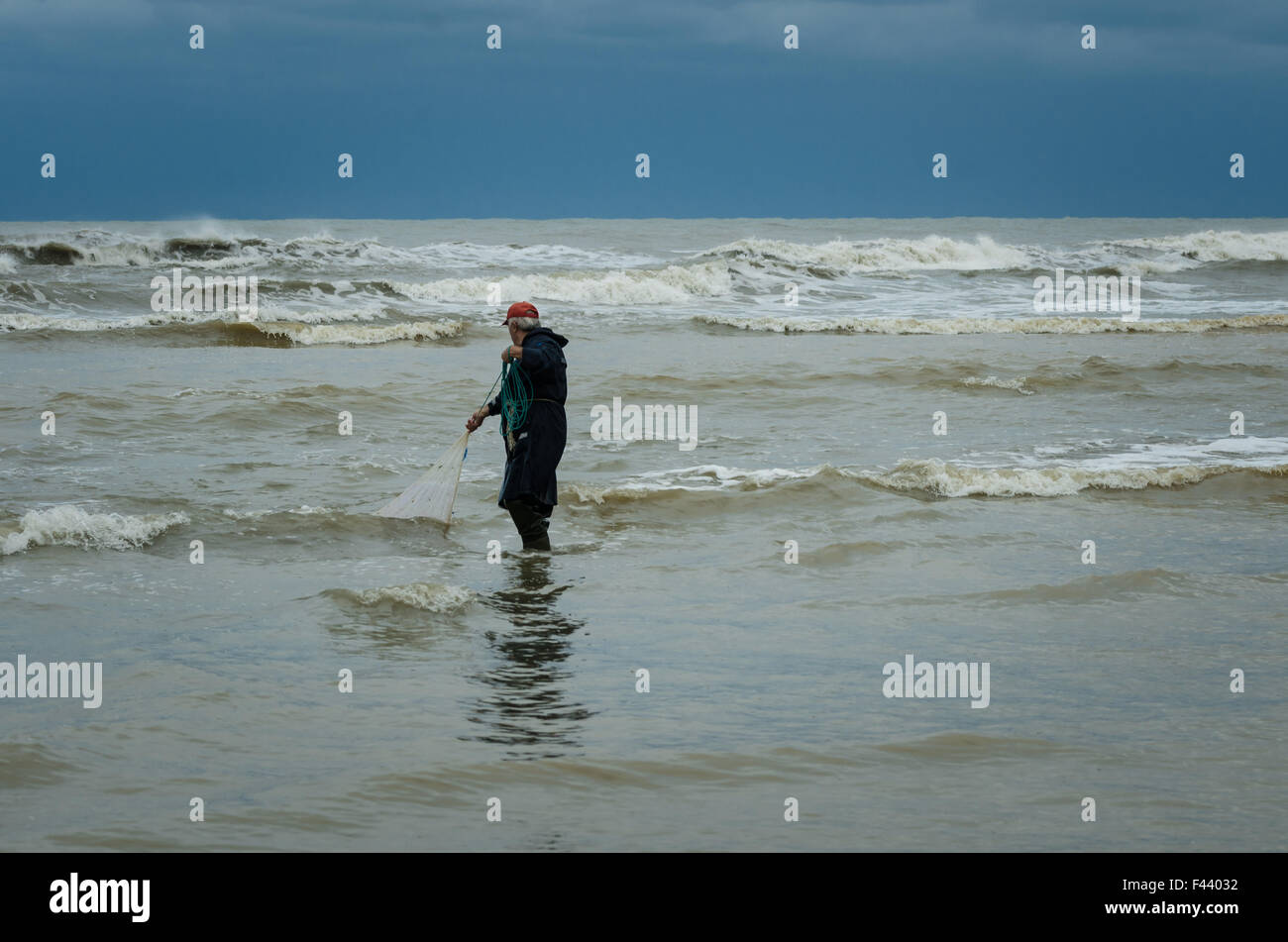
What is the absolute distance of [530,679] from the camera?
5.71 m

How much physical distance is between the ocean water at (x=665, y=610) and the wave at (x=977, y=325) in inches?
252

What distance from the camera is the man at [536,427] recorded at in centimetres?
786

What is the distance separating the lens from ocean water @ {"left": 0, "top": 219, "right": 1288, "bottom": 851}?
4.29 meters

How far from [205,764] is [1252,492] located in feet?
29.0

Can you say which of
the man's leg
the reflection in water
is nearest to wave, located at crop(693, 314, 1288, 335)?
the man's leg

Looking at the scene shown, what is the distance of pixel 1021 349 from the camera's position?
21906 mm

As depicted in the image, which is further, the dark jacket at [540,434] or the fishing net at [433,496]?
the fishing net at [433,496]

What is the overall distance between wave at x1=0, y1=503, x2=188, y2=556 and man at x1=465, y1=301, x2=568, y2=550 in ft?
7.96

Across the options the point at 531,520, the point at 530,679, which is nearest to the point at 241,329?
the point at 531,520

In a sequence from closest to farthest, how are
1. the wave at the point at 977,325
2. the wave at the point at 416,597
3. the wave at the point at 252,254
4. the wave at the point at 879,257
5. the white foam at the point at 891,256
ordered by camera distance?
1. the wave at the point at 416,597
2. the wave at the point at 977,325
3. the wave at the point at 252,254
4. the wave at the point at 879,257
5. the white foam at the point at 891,256

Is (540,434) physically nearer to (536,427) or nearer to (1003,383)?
(536,427)

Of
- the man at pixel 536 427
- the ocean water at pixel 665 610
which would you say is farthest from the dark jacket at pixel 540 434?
the ocean water at pixel 665 610

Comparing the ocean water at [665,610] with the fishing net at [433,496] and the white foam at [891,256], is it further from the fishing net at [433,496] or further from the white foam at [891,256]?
the white foam at [891,256]
